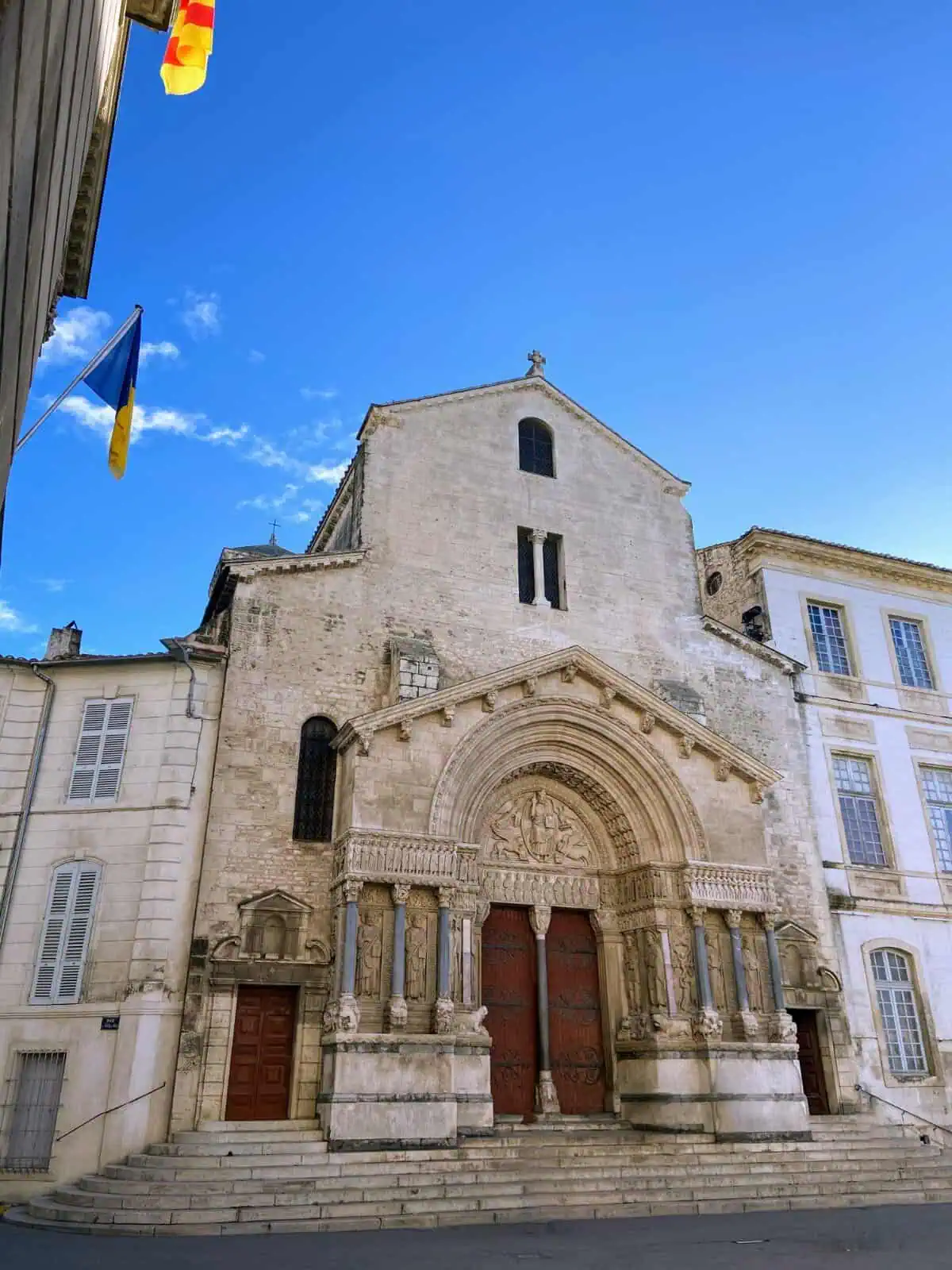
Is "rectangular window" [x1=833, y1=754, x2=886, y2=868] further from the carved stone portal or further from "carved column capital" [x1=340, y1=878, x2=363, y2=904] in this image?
"carved column capital" [x1=340, y1=878, x2=363, y2=904]

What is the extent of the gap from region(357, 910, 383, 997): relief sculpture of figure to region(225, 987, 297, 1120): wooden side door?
133cm

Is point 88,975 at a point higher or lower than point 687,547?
lower

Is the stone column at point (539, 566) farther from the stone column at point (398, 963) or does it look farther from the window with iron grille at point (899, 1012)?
the window with iron grille at point (899, 1012)

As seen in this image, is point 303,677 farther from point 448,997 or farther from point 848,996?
point 848,996

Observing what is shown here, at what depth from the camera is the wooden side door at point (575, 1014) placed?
15602mm

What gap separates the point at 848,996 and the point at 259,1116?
10619 millimetres

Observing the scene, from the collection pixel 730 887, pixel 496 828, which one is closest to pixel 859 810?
pixel 730 887

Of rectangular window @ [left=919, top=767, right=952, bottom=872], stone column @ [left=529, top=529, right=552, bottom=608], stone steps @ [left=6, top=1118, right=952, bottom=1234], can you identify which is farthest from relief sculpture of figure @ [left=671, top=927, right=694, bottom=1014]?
rectangular window @ [left=919, top=767, right=952, bottom=872]

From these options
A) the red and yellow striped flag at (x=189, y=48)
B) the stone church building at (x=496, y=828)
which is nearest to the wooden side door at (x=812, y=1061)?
the stone church building at (x=496, y=828)

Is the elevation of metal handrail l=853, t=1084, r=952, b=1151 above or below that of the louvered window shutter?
below

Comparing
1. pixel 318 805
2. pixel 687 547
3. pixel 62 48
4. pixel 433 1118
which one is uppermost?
pixel 687 547

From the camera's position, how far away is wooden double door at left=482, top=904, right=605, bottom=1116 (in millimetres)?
15328

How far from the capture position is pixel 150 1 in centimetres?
1152

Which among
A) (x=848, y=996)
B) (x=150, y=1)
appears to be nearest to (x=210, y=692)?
(x=150, y=1)
